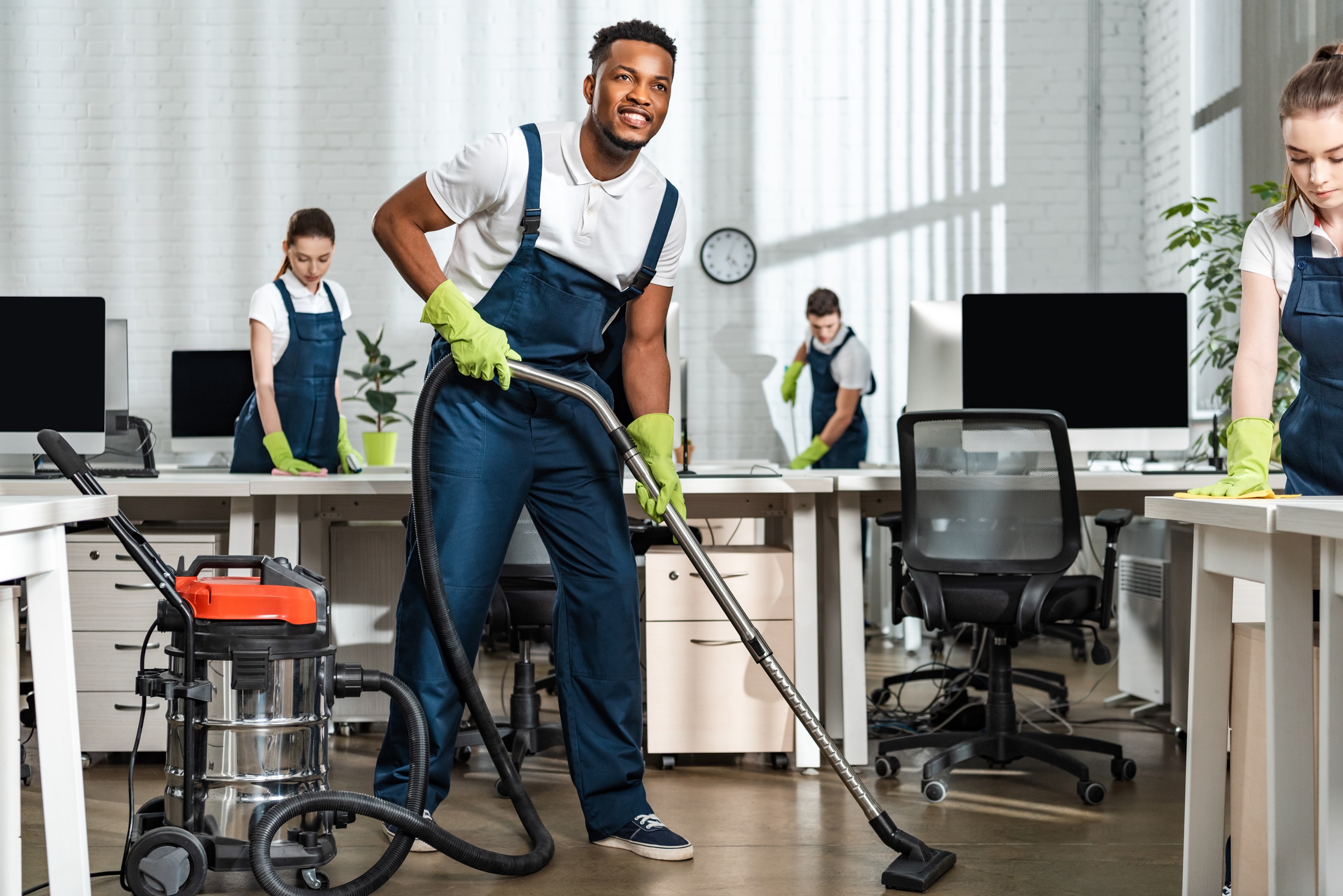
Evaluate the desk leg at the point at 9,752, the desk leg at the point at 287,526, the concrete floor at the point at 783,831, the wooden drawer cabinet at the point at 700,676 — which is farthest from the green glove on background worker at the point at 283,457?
the desk leg at the point at 9,752

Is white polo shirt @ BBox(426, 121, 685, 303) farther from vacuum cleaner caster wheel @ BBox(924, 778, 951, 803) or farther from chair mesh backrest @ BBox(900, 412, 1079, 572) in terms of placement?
vacuum cleaner caster wheel @ BBox(924, 778, 951, 803)

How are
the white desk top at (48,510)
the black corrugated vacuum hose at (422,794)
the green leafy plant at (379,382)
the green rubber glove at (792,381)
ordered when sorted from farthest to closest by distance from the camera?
the green rubber glove at (792,381) < the green leafy plant at (379,382) < the black corrugated vacuum hose at (422,794) < the white desk top at (48,510)

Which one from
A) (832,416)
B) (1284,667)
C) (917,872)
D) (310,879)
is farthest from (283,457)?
(832,416)

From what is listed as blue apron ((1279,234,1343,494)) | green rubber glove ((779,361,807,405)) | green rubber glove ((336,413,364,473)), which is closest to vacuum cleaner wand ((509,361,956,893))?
blue apron ((1279,234,1343,494))

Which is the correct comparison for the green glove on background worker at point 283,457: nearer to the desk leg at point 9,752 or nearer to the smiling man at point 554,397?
the smiling man at point 554,397

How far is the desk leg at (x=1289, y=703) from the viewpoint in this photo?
56.6 inches

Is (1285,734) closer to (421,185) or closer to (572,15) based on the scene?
(421,185)

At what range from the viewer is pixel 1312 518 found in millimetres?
1295

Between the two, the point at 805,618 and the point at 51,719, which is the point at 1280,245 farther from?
the point at 51,719

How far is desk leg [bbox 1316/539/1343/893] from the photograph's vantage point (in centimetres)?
132

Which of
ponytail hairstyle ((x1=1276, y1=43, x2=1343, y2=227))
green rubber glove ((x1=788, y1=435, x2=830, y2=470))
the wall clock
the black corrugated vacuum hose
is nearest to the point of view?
ponytail hairstyle ((x1=1276, y1=43, x2=1343, y2=227))

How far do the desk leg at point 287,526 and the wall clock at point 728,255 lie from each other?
341cm

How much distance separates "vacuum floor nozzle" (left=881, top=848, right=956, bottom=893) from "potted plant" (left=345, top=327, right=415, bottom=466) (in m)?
3.63

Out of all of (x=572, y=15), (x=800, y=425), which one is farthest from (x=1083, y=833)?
(x=572, y=15)
